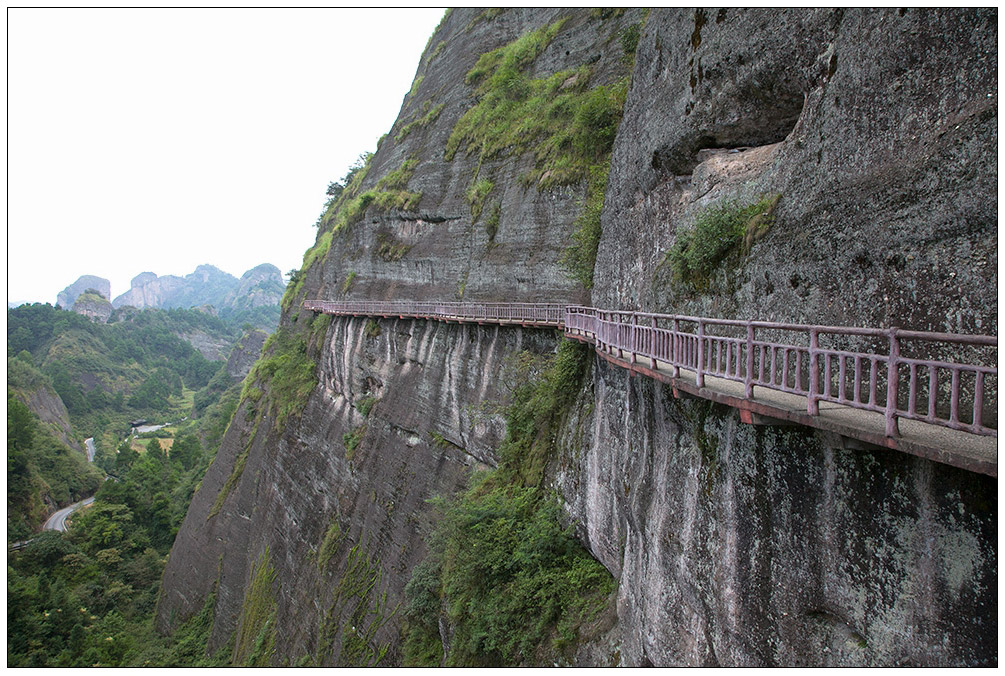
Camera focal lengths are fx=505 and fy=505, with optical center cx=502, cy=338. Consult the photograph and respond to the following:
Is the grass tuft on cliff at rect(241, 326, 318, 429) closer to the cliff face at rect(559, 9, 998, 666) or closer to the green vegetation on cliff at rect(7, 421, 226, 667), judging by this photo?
the green vegetation on cliff at rect(7, 421, 226, 667)

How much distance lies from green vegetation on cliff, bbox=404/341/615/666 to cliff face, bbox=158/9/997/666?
27.3 inches

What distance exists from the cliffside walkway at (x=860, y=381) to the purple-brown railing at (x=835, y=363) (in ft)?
0.03

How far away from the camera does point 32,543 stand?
31.0 m

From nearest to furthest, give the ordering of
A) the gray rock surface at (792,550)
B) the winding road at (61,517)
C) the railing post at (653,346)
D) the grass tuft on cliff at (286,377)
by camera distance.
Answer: the gray rock surface at (792,550), the railing post at (653,346), the grass tuft on cliff at (286,377), the winding road at (61,517)

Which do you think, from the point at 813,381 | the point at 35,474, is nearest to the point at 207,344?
the point at 35,474

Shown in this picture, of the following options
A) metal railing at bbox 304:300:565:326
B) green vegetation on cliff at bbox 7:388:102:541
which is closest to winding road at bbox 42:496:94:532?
green vegetation on cliff at bbox 7:388:102:541

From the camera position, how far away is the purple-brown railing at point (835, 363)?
3.16 meters

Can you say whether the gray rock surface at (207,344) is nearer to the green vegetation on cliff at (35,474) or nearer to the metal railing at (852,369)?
the green vegetation on cliff at (35,474)

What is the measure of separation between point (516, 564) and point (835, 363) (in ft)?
26.9

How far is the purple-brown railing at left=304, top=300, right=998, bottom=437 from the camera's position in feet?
10.4

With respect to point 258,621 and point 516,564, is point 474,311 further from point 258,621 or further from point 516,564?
point 258,621

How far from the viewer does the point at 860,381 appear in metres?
3.74


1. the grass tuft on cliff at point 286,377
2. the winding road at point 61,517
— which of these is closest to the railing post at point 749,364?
the grass tuft on cliff at point 286,377

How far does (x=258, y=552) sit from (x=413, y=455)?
11774mm
